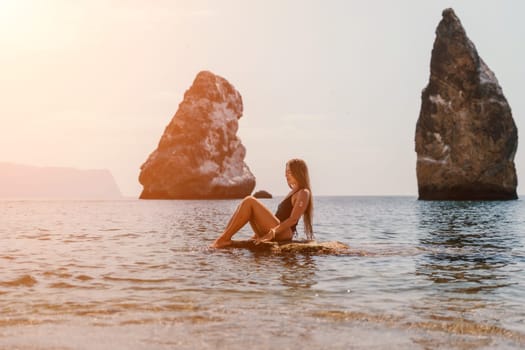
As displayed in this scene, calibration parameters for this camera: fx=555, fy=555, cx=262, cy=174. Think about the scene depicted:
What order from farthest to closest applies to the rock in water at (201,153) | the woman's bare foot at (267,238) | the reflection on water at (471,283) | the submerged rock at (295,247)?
the rock in water at (201,153) < the woman's bare foot at (267,238) < the submerged rock at (295,247) < the reflection on water at (471,283)

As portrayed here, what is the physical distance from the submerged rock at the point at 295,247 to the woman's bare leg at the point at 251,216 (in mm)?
353

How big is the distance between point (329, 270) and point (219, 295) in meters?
3.20

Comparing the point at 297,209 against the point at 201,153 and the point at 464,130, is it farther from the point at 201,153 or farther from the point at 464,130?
the point at 201,153

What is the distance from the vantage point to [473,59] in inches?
3219

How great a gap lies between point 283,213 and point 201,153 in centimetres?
11109

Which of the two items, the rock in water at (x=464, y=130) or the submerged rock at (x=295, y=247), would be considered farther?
the rock in water at (x=464, y=130)

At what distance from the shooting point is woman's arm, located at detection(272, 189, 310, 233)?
12320 mm

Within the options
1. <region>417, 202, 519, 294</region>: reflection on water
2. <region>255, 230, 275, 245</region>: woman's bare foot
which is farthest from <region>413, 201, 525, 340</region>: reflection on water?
<region>255, 230, 275, 245</region>: woman's bare foot

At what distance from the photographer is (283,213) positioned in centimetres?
1294

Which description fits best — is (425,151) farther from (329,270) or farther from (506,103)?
(329,270)

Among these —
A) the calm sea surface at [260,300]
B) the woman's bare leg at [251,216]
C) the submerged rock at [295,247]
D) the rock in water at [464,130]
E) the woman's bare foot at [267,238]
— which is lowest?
the calm sea surface at [260,300]

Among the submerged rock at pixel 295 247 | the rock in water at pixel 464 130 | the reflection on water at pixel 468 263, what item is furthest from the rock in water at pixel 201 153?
the submerged rock at pixel 295 247

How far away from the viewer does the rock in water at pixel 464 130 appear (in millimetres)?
80250

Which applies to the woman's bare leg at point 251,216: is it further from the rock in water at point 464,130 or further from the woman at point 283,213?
the rock in water at point 464,130
